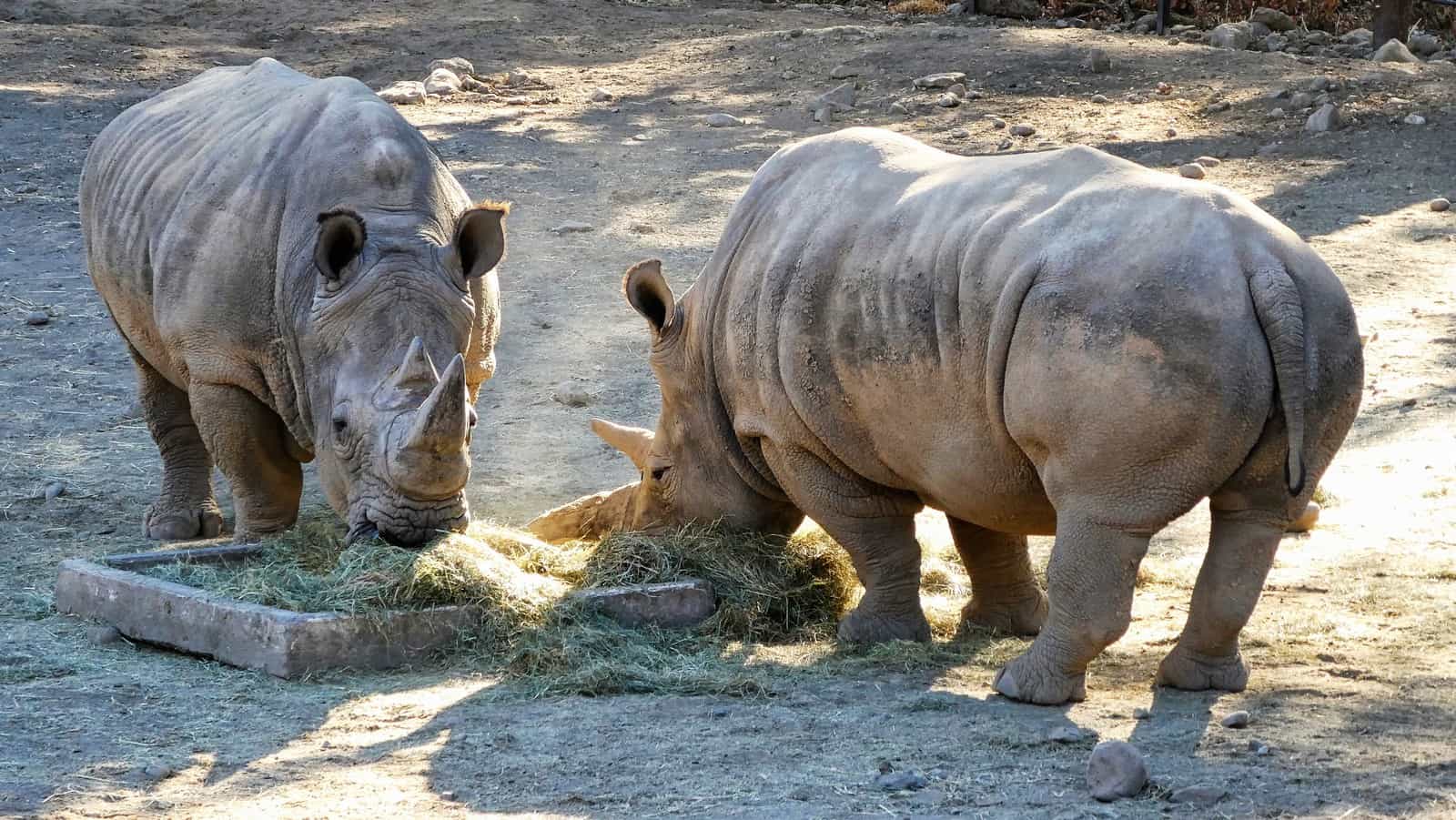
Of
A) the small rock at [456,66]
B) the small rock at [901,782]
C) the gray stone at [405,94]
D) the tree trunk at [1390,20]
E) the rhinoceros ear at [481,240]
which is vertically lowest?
the small rock at [901,782]

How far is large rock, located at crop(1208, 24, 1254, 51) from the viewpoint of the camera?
17.9 meters

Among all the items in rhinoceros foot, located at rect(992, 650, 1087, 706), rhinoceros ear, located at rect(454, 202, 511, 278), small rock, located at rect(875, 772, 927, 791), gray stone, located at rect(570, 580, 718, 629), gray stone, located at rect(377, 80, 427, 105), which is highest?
rhinoceros ear, located at rect(454, 202, 511, 278)

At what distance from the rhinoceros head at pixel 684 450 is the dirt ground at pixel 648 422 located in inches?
32.2

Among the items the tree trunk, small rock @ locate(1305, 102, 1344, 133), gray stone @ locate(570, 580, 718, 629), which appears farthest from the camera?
the tree trunk

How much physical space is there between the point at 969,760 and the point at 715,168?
33.6ft

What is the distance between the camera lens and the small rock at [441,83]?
17375 millimetres

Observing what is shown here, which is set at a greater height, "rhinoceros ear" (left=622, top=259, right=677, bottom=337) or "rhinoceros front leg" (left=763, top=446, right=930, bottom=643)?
"rhinoceros ear" (left=622, top=259, right=677, bottom=337)

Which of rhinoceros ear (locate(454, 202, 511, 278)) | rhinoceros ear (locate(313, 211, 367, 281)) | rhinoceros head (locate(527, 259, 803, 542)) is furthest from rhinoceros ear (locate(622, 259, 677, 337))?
rhinoceros ear (locate(313, 211, 367, 281))

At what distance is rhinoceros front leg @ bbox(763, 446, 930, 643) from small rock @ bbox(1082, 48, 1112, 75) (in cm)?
1073

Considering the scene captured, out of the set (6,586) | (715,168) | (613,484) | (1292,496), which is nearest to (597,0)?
(715,168)

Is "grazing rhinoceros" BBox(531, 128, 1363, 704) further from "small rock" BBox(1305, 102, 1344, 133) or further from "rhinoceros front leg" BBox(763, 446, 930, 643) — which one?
"small rock" BBox(1305, 102, 1344, 133)

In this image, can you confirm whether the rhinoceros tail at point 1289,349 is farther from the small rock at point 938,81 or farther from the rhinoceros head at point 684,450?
the small rock at point 938,81

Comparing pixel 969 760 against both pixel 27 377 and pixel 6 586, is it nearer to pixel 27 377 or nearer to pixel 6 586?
pixel 6 586

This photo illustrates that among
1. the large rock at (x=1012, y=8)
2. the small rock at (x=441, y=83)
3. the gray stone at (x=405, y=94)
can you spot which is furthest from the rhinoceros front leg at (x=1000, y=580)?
the large rock at (x=1012, y=8)
